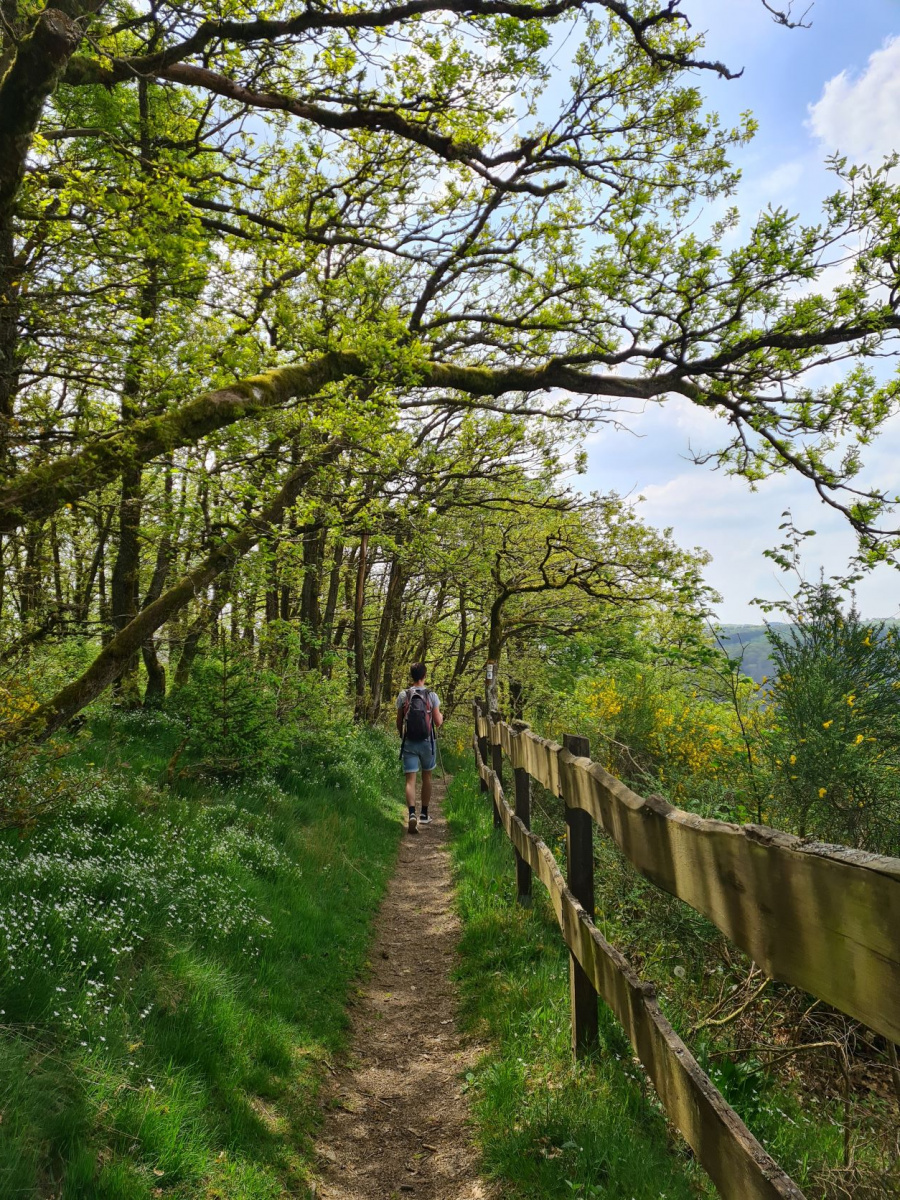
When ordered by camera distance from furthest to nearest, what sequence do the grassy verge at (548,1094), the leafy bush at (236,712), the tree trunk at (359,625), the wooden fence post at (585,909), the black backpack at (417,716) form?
the tree trunk at (359,625) → the black backpack at (417,716) → the leafy bush at (236,712) → the wooden fence post at (585,909) → the grassy verge at (548,1094)

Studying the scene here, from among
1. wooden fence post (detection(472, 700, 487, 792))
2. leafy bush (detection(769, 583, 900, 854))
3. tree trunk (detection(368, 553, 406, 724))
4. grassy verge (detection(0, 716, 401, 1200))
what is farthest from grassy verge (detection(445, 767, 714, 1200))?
tree trunk (detection(368, 553, 406, 724))

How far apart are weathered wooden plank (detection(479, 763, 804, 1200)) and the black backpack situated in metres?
6.15

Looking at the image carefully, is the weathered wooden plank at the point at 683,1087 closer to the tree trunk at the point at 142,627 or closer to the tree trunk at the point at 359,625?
the tree trunk at the point at 142,627

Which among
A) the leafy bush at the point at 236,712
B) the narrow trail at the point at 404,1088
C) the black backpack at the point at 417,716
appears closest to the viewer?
the narrow trail at the point at 404,1088

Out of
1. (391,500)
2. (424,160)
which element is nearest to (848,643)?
(424,160)

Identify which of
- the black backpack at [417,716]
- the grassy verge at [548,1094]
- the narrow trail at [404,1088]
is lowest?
the narrow trail at [404,1088]

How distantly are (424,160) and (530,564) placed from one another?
8899 millimetres

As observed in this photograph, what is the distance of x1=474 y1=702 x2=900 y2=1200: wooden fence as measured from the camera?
1217mm

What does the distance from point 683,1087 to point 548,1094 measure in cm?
135

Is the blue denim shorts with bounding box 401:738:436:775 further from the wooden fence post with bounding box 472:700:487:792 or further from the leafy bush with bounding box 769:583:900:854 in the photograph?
the leafy bush with bounding box 769:583:900:854

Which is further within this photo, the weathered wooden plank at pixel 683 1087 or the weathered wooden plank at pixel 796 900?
the weathered wooden plank at pixel 683 1087

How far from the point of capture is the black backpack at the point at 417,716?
961 centimetres

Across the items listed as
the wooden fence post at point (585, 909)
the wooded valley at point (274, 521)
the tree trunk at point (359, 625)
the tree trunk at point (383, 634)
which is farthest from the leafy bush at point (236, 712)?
the tree trunk at point (383, 634)

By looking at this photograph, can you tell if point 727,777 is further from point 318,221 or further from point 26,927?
point 318,221
